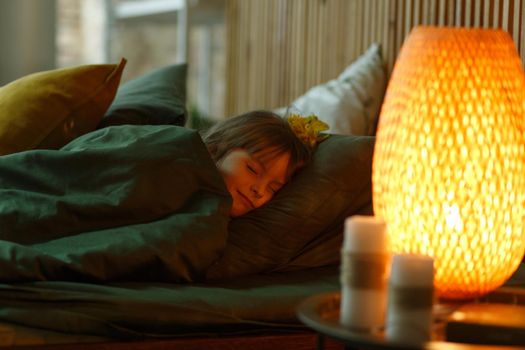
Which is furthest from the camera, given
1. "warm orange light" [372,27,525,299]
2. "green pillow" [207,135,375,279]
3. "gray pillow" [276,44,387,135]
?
"gray pillow" [276,44,387,135]

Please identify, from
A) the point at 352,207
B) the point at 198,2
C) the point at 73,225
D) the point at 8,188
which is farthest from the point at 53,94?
the point at 198,2

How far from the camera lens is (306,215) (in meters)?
1.80

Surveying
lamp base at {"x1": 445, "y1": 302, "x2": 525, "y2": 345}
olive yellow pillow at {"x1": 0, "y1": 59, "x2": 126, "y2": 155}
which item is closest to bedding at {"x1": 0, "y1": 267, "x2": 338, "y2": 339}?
lamp base at {"x1": 445, "y1": 302, "x2": 525, "y2": 345}

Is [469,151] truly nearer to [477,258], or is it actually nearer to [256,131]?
[477,258]

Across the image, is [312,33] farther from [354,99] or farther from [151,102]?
[151,102]

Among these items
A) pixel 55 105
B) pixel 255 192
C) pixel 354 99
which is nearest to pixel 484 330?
pixel 255 192

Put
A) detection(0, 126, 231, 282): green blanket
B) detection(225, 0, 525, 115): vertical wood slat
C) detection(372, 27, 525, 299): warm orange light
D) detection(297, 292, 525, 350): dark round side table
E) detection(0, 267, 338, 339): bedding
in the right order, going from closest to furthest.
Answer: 1. detection(297, 292, 525, 350): dark round side table
2. detection(372, 27, 525, 299): warm orange light
3. detection(0, 267, 338, 339): bedding
4. detection(0, 126, 231, 282): green blanket
5. detection(225, 0, 525, 115): vertical wood slat

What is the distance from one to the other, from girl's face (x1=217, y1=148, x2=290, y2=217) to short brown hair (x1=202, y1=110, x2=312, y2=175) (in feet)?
0.05

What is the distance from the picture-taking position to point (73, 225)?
167cm

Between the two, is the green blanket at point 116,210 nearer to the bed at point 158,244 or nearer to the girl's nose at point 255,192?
the bed at point 158,244

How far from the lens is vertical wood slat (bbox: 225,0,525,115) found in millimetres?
2254

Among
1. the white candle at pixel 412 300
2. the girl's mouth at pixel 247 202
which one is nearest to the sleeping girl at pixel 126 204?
the girl's mouth at pixel 247 202

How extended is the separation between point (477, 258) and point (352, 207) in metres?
0.53

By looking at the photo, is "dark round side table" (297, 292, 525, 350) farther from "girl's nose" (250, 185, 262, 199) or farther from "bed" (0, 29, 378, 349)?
"girl's nose" (250, 185, 262, 199)
